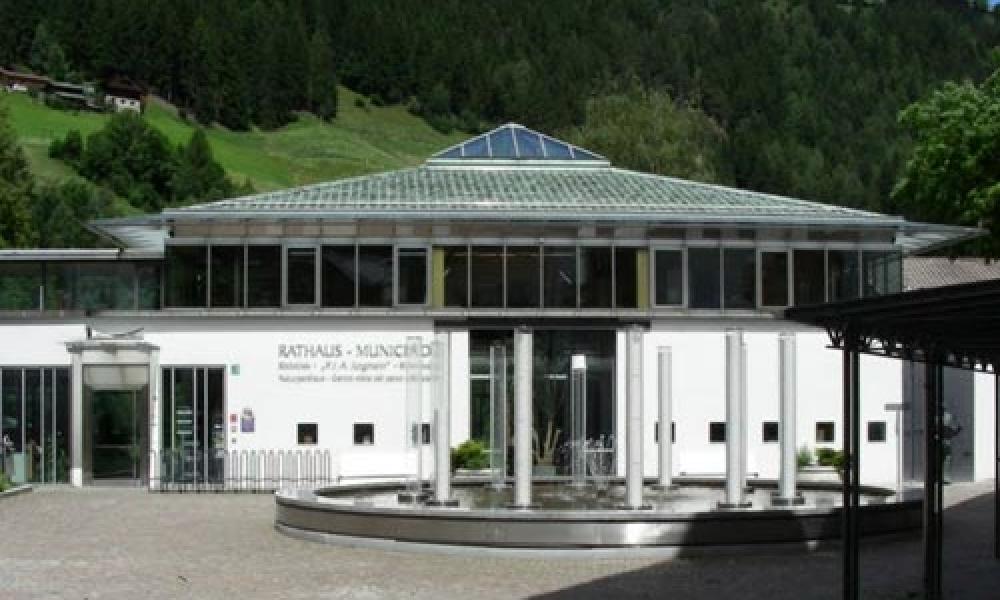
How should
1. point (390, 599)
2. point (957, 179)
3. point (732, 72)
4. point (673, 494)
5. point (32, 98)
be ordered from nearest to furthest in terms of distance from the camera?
point (390, 599) → point (673, 494) → point (957, 179) → point (32, 98) → point (732, 72)

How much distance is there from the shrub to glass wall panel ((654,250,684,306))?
19.2ft

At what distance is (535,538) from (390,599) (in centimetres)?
475

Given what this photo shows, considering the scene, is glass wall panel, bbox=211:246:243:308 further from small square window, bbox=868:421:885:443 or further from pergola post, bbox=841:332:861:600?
pergola post, bbox=841:332:861:600

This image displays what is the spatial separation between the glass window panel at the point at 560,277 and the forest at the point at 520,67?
93.4 m

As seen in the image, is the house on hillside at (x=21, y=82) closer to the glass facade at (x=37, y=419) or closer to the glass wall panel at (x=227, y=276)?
the glass facade at (x=37, y=419)

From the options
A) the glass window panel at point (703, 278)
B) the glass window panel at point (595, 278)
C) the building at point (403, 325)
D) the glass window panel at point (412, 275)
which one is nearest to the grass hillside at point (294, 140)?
the building at point (403, 325)

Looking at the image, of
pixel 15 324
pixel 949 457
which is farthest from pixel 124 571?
pixel 949 457

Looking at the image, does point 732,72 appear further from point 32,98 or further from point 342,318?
point 342,318

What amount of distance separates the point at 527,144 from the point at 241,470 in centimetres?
1368

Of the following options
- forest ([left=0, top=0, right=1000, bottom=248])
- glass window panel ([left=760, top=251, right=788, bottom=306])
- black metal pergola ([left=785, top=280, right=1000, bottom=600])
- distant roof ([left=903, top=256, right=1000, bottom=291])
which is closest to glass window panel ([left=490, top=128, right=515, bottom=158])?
glass window panel ([left=760, top=251, right=788, bottom=306])

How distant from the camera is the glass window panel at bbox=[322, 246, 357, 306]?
41.4 metres

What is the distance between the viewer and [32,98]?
147500mm

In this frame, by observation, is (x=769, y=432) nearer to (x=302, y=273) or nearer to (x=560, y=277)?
(x=560, y=277)

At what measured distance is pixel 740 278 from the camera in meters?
42.3
